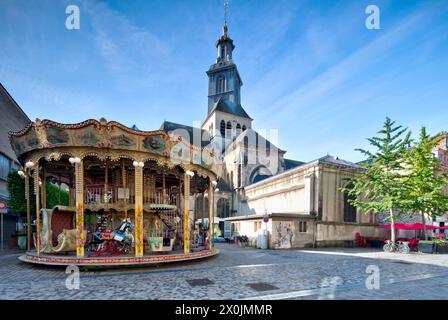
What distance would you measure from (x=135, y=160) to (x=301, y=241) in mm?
17465

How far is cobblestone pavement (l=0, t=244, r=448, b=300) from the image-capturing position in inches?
278

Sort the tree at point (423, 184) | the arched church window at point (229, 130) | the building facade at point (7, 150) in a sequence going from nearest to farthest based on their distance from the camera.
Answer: the tree at point (423, 184) < the building facade at point (7, 150) < the arched church window at point (229, 130)

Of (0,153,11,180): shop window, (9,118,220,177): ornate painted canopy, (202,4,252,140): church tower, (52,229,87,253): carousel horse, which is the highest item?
(202,4,252,140): church tower

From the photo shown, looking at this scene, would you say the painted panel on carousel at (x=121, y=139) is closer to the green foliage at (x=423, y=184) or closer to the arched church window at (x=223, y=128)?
the green foliage at (x=423, y=184)

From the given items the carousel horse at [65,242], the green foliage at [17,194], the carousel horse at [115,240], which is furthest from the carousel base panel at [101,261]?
the green foliage at [17,194]

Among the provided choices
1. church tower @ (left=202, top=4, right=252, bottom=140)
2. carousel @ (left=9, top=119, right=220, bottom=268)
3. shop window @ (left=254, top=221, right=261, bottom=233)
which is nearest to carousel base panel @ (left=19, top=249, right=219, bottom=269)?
carousel @ (left=9, top=119, right=220, bottom=268)

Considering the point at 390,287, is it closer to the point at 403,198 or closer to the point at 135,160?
the point at 135,160

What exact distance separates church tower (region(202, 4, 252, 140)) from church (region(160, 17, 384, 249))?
8.4 inches

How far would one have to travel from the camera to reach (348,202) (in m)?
25.2

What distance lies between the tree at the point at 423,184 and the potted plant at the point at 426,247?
2.46 meters

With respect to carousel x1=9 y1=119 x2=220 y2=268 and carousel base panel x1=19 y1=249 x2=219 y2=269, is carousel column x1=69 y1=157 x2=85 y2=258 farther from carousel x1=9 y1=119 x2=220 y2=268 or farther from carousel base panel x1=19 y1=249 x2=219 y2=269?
carousel base panel x1=19 y1=249 x2=219 y2=269

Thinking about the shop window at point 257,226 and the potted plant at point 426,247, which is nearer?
the potted plant at point 426,247

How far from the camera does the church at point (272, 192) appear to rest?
22734 millimetres
